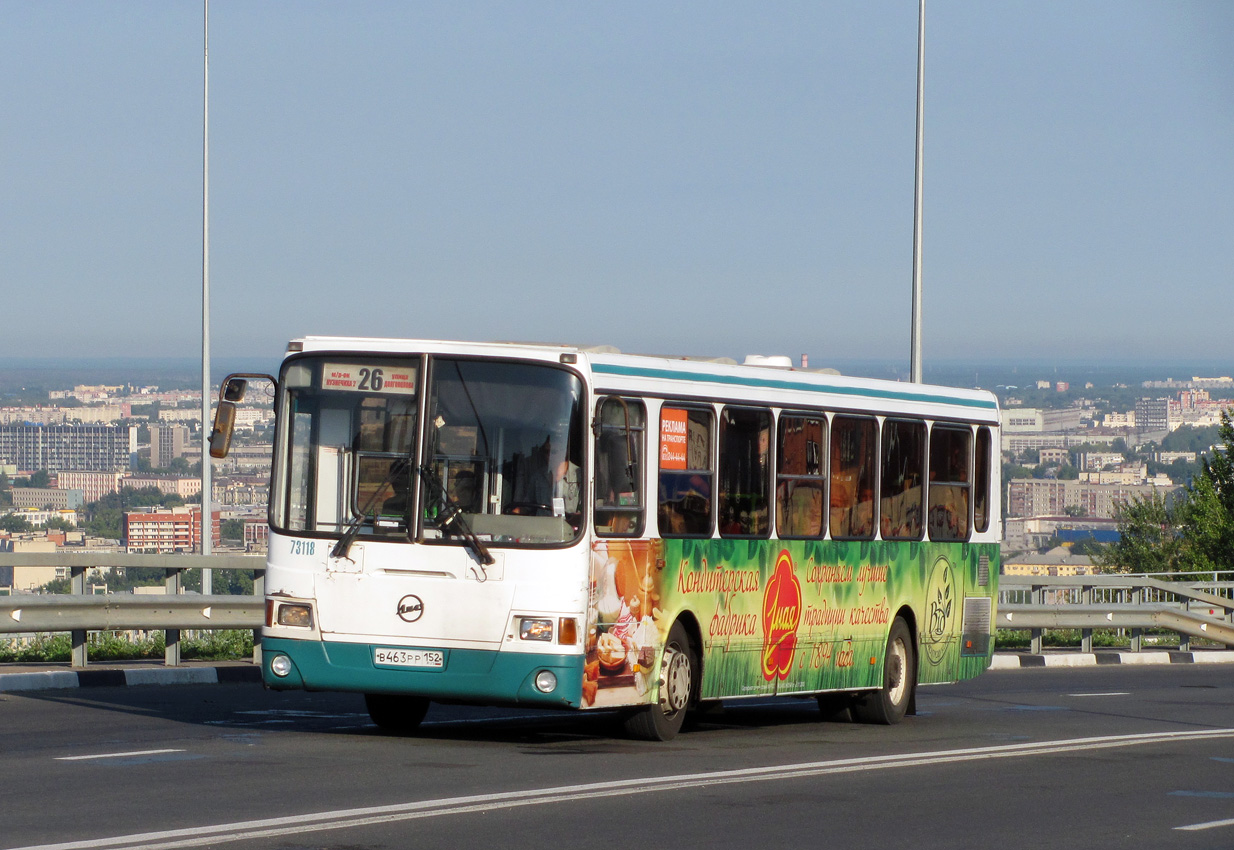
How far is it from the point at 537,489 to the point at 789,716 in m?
5.26

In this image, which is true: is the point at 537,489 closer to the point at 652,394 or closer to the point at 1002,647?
the point at 652,394

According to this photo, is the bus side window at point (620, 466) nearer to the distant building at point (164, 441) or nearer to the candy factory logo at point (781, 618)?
the candy factory logo at point (781, 618)

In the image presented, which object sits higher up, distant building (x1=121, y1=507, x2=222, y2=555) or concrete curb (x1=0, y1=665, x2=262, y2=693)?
distant building (x1=121, y1=507, x2=222, y2=555)

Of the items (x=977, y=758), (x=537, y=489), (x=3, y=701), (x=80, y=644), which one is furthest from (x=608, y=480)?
(x=80, y=644)

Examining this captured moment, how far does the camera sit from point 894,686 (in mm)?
15906

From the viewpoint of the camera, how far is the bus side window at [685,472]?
516 inches

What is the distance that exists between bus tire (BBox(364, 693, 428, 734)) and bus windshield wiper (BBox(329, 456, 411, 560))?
4.68 feet

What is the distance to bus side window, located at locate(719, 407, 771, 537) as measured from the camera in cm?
1369

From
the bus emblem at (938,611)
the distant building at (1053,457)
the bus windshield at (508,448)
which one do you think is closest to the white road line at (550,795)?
the bus windshield at (508,448)

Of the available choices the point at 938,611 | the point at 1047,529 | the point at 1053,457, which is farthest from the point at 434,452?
the point at 1053,457

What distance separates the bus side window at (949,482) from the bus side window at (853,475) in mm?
1059

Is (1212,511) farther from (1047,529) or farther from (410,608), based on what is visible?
(410,608)

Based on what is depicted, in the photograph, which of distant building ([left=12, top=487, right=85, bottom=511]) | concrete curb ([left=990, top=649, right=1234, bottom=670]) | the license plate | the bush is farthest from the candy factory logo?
distant building ([left=12, top=487, right=85, bottom=511])

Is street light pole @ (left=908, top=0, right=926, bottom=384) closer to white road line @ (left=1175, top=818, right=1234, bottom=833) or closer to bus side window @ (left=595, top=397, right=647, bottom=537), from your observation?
bus side window @ (left=595, top=397, right=647, bottom=537)
